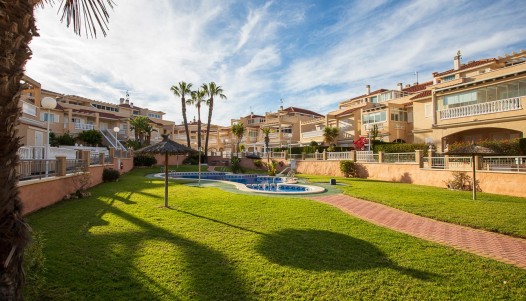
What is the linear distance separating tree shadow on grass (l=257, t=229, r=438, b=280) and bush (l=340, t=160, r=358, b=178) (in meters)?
19.1

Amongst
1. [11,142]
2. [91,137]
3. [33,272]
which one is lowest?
[33,272]

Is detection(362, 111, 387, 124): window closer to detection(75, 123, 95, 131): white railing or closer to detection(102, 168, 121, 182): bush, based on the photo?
detection(102, 168, 121, 182): bush

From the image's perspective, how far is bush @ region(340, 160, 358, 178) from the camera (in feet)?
85.2

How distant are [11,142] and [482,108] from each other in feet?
92.1

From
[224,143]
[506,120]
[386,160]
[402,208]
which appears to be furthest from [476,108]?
[224,143]

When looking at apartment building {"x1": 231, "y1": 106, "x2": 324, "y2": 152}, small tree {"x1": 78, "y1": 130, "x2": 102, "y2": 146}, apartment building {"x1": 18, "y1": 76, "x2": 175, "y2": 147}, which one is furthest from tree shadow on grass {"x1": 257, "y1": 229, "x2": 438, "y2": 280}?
apartment building {"x1": 231, "y1": 106, "x2": 324, "y2": 152}

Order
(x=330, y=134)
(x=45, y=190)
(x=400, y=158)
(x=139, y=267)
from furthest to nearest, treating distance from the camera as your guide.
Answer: (x=330, y=134), (x=400, y=158), (x=45, y=190), (x=139, y=267)

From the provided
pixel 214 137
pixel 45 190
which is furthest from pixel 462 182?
pixel 214 137

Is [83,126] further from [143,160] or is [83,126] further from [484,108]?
[484,108]

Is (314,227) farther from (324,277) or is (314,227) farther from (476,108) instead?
(476,108)

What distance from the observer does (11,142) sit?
3.12m

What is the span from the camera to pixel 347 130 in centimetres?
4275

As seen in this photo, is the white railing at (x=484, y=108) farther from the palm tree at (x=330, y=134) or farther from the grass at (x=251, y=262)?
the grass at (x=251, y=262)

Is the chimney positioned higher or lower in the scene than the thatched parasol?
higher
